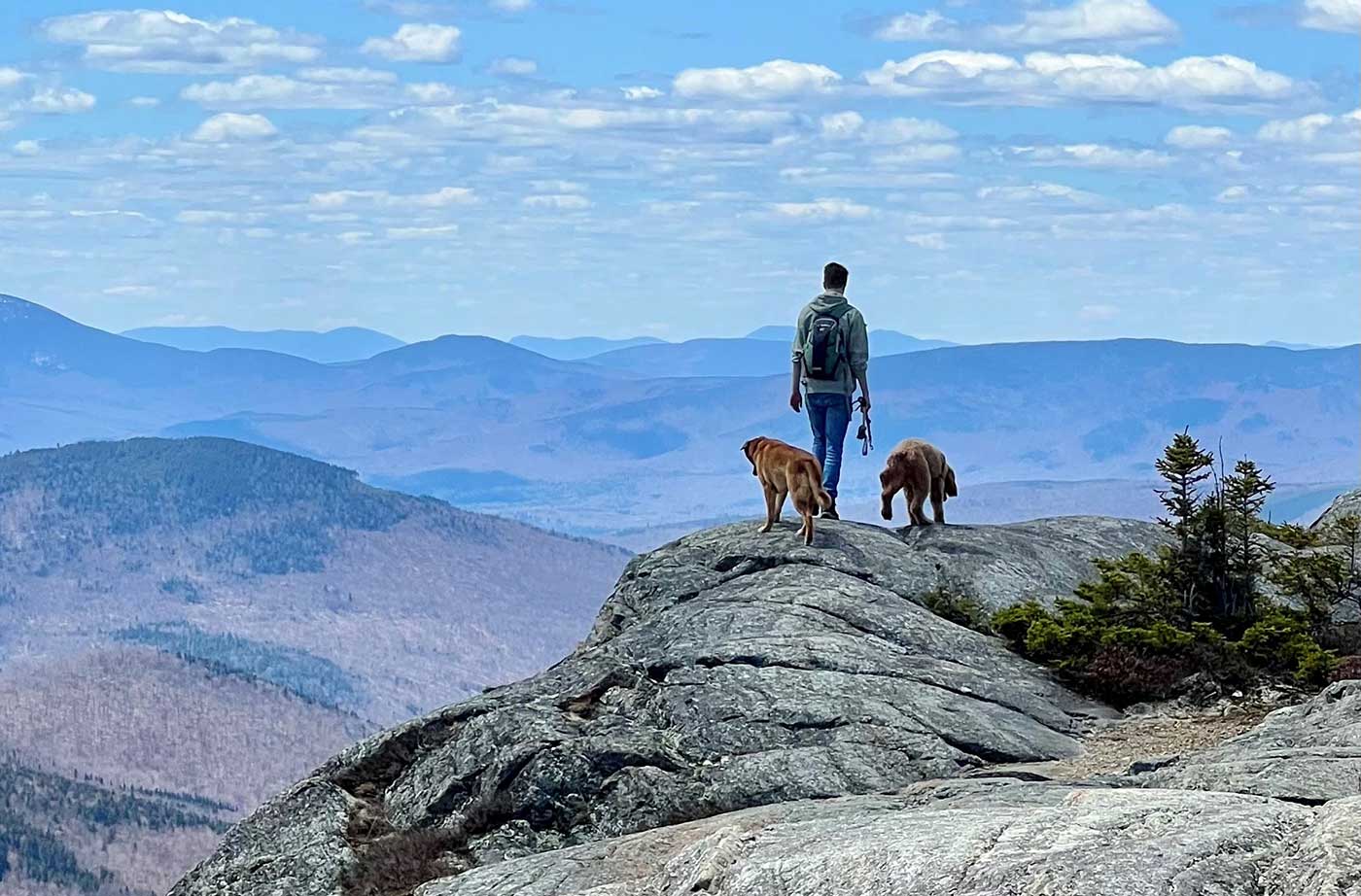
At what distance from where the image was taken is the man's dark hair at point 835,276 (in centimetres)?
2148

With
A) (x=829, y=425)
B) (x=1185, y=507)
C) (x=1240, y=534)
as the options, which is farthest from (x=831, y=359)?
(x=1240, y=534)

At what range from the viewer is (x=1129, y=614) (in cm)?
1891

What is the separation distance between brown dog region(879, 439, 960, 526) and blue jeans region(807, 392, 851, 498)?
26.5 inches

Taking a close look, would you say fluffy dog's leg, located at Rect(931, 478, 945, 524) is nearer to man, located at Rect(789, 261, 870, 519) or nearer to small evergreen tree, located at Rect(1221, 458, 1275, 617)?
man, located at Rect(789, 261, 870, 519)

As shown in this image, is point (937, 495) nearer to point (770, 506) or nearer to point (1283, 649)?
point (770, 506)

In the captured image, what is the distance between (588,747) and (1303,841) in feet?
25.0

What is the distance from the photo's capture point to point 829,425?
863 inches

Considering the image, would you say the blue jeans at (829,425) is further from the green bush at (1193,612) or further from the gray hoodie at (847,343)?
the green bush at (1193,612)

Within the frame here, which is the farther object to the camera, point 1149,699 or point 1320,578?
point 1320,578

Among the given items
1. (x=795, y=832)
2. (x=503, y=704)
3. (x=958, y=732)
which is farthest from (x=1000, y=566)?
(x=795, y=832)

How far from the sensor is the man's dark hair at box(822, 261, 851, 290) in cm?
2148

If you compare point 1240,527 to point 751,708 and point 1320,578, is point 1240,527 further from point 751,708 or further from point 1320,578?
point 751,708

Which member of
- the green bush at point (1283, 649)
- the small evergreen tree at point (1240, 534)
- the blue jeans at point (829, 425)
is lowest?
the green bush at point (1283, 649)

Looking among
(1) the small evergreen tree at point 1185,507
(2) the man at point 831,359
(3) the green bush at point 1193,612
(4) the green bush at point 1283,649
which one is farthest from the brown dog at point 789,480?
(4) the green bush at point 1283,649
